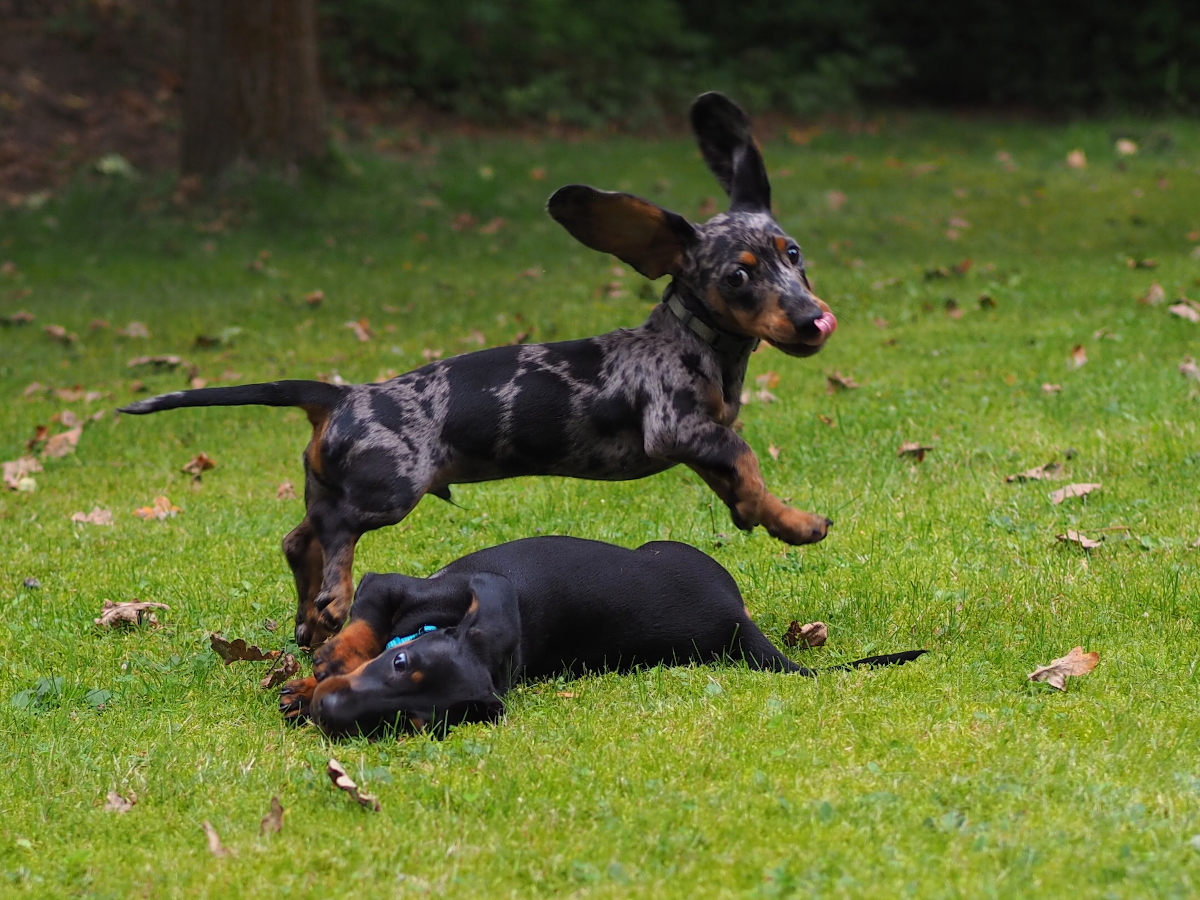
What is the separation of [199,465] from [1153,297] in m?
7.30

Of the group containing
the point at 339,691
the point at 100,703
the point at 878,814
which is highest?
the point at 878,814

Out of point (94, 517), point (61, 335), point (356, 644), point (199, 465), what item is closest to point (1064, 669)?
point (356, 644)

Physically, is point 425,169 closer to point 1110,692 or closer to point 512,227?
point 512,227

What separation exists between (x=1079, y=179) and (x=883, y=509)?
1153 centimetres

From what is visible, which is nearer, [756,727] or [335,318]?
[756,727]

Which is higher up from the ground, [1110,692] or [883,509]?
[1110,692]

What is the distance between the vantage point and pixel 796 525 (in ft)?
15.1

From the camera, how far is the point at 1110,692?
4.50 metres

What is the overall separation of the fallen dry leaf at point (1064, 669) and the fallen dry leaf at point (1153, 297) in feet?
22.7

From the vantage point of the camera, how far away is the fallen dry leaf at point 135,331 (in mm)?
11688

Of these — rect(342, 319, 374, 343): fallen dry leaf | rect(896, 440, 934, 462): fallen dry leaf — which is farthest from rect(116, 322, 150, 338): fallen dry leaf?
rect(896, 440, 934, 462): fallen dry leaf

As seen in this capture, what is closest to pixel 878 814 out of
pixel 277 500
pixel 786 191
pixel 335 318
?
pixel 277 500

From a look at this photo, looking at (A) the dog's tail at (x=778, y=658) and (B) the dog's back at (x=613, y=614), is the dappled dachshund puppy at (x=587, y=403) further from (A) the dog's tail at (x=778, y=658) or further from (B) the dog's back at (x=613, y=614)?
(A) the dog's tail at (x=778, y=658)

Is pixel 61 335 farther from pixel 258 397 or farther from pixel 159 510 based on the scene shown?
pixel 258 397
